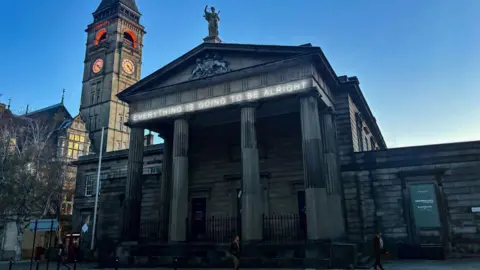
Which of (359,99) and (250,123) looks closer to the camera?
(250,123)

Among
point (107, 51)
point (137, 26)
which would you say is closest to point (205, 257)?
point (107, 51)

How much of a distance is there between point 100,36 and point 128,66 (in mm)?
9538

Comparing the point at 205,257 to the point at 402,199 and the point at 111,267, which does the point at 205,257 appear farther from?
the point at 402,199

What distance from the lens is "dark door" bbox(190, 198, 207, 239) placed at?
25817 millimetres

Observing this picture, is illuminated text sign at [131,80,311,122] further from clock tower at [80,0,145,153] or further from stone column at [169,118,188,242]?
clock tower at [80,0,145,153]

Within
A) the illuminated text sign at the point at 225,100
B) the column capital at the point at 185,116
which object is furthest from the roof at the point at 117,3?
the column capital at the point at 185,116

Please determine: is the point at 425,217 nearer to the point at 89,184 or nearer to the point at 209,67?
the point at 209,67

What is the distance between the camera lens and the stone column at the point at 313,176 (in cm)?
1695

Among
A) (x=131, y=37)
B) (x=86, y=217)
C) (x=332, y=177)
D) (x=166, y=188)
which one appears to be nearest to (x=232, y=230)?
(x=166, y=188)

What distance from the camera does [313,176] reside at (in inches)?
691

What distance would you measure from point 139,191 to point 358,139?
1506cm

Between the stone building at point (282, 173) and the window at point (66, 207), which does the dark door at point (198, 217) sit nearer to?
the stone building at point (282, 173)

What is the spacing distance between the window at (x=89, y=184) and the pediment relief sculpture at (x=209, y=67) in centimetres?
2171

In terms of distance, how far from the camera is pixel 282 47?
64.1 feet
